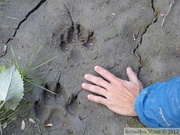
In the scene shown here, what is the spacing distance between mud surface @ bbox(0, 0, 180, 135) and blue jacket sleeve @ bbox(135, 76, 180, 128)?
0.24 metres

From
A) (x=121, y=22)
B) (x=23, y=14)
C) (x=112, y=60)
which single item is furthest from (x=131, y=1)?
(x=23, y=14)

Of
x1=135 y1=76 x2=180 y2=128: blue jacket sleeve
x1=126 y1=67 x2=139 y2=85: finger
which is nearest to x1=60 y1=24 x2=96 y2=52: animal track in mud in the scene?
x1=126 y1=67 x2=139 y2=85: finger

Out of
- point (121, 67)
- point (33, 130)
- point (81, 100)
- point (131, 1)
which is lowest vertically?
point (33, 130)

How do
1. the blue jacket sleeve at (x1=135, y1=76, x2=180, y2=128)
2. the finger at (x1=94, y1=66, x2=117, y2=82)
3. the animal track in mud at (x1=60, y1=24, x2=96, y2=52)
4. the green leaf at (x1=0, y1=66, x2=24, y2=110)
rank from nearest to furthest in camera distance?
the blue jacket sleeve at (x1=135, y1=76, x2=180, y2=128)
the green leaf at (x1=0, y1=66, x2=24, y2=110)
the finger at (x1=94, y1=66, x2=117, y2=82)
the animal track in mud at (x1=60, y1=24, x2=96, y2=52)

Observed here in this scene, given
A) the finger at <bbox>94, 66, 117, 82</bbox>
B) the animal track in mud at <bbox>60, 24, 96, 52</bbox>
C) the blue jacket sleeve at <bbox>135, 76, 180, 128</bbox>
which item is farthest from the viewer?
the animal track in mud at <bbox>60, 24, 96, 52</bbox>

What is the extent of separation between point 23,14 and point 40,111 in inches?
27.1

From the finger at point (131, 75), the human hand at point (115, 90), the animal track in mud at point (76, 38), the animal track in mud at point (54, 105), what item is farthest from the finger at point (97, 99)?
the animal track in mud at point (76, 38)

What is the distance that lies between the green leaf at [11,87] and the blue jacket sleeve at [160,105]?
2.26 feet

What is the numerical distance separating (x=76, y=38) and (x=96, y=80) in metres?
0.34

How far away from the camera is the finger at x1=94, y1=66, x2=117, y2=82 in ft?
7.58

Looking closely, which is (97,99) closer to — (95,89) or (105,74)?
(95,89)

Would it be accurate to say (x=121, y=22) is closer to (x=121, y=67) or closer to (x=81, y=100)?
(x=121, y=67)

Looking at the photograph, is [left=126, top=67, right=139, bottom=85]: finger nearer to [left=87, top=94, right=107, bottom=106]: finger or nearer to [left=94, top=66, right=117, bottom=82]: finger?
[left=94, top=66, right=117, bottom=82]: finger

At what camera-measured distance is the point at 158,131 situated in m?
2.20
